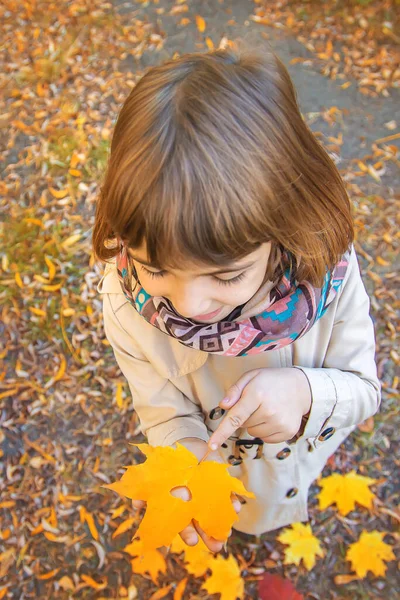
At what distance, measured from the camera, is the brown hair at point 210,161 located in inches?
39.2

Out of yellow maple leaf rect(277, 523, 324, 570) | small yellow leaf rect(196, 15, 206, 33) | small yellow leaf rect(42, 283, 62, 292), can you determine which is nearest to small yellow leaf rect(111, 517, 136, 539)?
yellow maple leaf rect(277, 523, 324, 570)

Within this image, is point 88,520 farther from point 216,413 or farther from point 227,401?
point 227,401

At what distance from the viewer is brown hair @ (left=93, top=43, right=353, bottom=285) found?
995mm

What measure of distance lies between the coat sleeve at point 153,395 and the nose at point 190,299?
17.4 inches

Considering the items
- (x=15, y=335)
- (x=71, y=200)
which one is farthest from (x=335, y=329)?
(x=71, y=200)

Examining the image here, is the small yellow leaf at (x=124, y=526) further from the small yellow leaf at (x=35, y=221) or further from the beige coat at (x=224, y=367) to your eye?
the small yellow leaf at (x=35, y=221)

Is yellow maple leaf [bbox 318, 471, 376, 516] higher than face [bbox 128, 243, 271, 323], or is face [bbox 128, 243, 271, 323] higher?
face [bbox 128, 243, 271, 323]

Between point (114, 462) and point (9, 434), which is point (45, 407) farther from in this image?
point (114, 462)

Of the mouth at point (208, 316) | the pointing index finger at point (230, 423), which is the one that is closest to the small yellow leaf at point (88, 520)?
the pointing index finger at point (230, 423)

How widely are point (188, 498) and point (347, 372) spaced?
0.58m

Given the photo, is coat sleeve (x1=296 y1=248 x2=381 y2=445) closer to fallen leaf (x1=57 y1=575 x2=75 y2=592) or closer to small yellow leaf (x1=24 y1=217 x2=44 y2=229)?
fallen leaf (x1=57 y1=575 x2=75 y2=592)

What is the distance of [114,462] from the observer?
2576mm

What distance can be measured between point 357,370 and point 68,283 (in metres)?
1.84

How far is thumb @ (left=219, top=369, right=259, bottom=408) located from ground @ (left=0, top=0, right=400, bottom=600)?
1.24 metres
